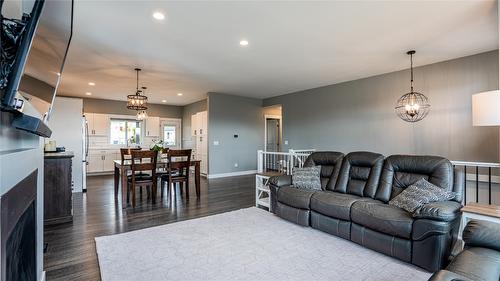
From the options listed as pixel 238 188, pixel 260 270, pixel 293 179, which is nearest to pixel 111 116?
pixel 238 188

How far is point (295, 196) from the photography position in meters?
3.42

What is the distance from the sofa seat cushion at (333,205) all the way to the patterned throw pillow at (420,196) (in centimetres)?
49

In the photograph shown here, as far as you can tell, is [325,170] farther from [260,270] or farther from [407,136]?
[407,136]

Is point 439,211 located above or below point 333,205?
above

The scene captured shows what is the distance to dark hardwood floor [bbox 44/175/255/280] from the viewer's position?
2381mm

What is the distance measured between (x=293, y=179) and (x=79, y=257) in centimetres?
283

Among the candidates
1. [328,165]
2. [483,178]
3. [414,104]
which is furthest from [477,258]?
[414,104]

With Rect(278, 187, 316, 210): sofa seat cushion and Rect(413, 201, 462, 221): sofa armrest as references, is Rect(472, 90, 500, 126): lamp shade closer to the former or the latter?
Rect(413, 201, 462, 221): sofa armrest

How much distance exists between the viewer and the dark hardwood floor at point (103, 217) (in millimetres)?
2381

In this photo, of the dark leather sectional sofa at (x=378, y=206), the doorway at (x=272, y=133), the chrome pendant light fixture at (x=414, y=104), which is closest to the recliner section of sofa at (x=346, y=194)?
the dark leather sectional sofa at (x=378, y=206)

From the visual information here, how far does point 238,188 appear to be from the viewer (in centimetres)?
597

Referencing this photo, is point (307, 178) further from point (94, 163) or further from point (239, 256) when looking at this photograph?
point (94, 163)

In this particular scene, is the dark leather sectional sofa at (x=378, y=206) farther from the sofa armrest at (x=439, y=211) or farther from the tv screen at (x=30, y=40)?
the tv screen at (x=30, y=40)

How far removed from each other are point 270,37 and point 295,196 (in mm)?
2263
